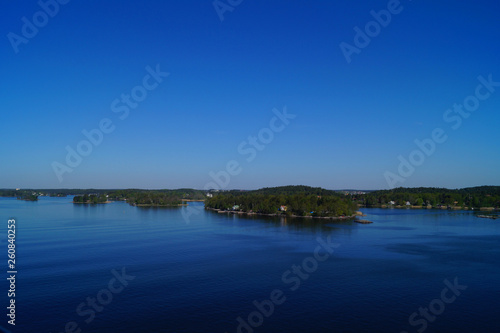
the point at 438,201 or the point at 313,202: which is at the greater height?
the point at 313,202

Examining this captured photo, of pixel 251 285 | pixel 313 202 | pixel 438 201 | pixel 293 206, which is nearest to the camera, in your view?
pixel 251 285

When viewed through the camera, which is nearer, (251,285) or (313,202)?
(251,285)

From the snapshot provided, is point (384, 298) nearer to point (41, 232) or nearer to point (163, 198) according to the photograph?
point (41, 232)

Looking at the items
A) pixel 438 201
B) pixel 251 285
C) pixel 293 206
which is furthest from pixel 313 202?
pixel 438 201

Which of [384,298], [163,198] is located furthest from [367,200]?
[384,298]

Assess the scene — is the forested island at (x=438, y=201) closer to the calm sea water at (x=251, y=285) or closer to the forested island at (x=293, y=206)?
the forested island at (x=293, y=206)

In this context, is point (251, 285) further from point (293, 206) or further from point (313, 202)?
point (313, 202)

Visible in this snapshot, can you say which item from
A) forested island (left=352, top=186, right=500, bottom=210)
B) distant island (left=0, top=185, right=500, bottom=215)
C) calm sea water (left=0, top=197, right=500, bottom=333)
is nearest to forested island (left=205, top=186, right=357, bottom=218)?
distant island (left=0, top=185, right=500, bottom=215)

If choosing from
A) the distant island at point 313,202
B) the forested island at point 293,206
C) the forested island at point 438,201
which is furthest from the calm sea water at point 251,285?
the forested island at point 438,201
